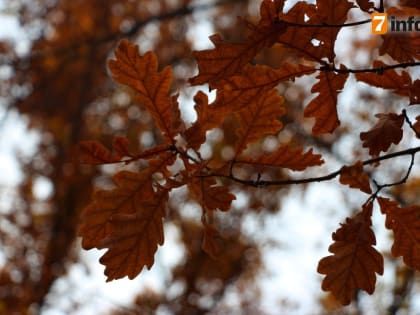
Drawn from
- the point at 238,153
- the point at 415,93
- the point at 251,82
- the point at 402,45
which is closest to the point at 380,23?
the point at 402,45

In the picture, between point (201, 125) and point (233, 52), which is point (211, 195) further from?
point (233, 52)

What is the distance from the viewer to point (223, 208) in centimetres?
112

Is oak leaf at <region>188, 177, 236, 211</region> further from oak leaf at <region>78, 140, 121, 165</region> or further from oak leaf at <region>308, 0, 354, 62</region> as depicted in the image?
oak leaf at <region>308, 0, 354, 62</region>

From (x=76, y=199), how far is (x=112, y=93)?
180cm

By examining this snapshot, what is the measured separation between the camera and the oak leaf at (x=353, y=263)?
3.41ft

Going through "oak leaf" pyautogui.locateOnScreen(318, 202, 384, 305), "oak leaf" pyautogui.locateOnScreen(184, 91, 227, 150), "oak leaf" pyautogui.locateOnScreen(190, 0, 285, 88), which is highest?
"oak leaf" pyautogui.locateOnScreen(184, 91, 227, 150)

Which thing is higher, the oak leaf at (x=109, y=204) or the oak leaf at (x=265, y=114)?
the oak leaf at (x=265, y=114)

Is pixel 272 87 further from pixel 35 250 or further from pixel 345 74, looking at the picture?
pixel 35 250

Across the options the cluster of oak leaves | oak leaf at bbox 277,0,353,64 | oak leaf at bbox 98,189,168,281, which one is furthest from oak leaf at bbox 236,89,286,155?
oak leaf at bbox 98,189,168,281

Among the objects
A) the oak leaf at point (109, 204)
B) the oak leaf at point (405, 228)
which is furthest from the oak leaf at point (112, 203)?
the oak leaf at point (405, 228)

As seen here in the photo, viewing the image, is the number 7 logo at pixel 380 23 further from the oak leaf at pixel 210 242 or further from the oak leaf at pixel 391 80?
the oak leaf at pixel 210 242

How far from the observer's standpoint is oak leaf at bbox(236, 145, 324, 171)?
112cm

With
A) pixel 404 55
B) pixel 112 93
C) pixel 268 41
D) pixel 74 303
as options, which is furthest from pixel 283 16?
pixel 112 93

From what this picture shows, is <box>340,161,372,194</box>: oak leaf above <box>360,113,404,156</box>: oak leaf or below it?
below
